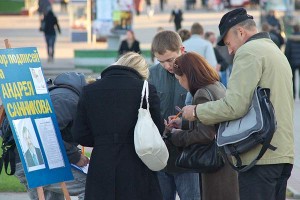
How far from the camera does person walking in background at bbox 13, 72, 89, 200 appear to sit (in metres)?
7.00

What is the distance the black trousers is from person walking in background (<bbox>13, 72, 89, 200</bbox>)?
158 cm

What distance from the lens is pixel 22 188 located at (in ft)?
33.6

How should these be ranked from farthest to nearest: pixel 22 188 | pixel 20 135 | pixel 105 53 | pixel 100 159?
pixel 105 53, pixel 22 188, pixel 20 135, pixel 100 159

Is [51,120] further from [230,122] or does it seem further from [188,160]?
[230,122]

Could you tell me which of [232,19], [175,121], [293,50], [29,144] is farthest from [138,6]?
[232,19]

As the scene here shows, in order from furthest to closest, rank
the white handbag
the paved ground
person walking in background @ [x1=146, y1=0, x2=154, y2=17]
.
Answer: person walking in background @ [x1=146, y1=0, x2=154, y2=17] → the paved ground → the white handbag

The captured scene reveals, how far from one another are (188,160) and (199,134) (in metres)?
0.21

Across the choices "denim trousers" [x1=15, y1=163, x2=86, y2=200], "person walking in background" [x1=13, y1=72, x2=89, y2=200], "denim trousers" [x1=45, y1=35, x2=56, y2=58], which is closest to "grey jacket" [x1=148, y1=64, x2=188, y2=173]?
"person walking in background" [x1=13, y1=72, x2=89, y2=200]

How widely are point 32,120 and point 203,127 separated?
4.46 ft

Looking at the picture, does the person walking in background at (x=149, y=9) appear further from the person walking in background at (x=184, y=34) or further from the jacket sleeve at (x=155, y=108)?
the jacket sleeve at (x=155, y=108)

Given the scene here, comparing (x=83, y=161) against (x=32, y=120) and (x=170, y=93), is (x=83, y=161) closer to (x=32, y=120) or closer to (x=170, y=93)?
(x=32, y=120)

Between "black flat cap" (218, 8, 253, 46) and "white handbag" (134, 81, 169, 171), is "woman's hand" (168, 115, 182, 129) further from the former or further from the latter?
"black flat cap" (218, 8, 253, 46)

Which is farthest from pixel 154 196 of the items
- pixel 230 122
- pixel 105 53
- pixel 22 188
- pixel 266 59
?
pixel 105 53

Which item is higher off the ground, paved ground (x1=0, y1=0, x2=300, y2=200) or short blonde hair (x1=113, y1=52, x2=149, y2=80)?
short blonde hair (x1=113, y1=52, x2=149, y2=80)
